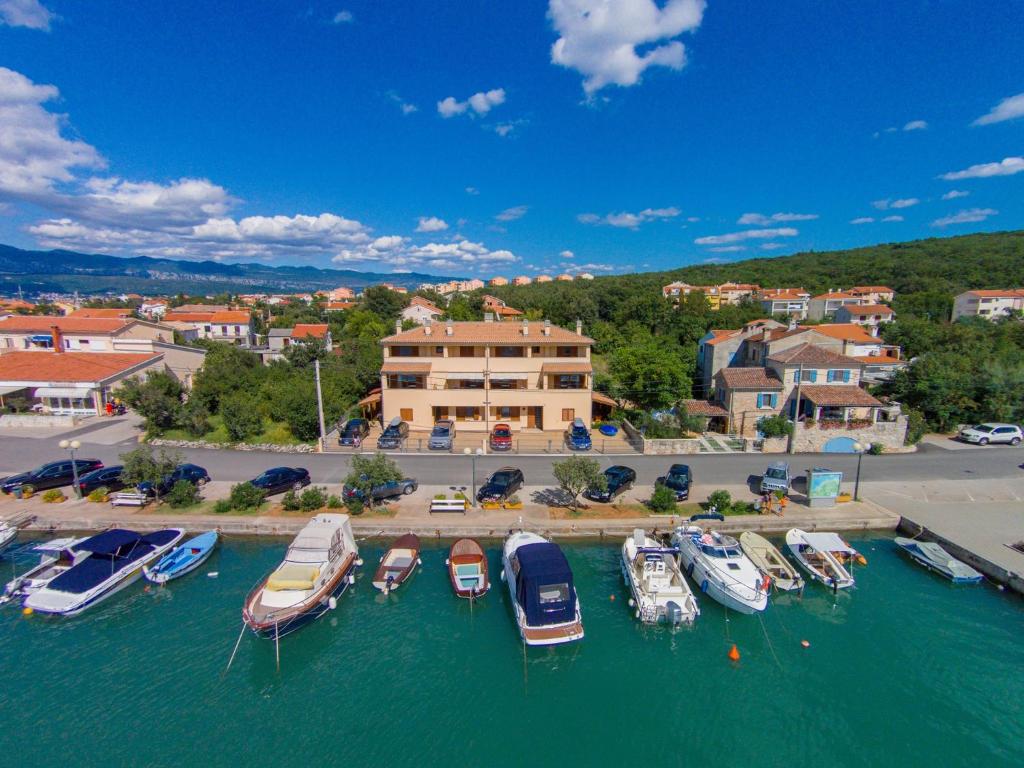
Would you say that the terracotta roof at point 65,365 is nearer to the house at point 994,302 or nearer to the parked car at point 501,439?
the parked car at point 501,439

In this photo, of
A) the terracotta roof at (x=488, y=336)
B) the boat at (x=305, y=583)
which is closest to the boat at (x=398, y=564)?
the boat at (x=305, y=583)

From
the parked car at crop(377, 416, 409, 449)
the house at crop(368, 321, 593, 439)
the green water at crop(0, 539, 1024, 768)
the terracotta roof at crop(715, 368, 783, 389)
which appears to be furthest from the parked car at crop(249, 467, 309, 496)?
the terracotta roof at crop(715, 368, 783, 389)

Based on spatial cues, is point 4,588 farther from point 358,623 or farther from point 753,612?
point 753,612

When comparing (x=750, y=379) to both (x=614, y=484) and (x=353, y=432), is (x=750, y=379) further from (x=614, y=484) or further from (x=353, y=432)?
(x=353, y=432)

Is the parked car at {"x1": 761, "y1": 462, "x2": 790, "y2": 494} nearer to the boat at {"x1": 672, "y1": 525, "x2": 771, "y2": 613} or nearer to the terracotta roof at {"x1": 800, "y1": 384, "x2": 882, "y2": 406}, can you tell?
the boat at {"x1": 672, "y1": 525, "x2": 771, "y2": 613}

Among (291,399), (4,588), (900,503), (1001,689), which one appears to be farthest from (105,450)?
(900,503)
